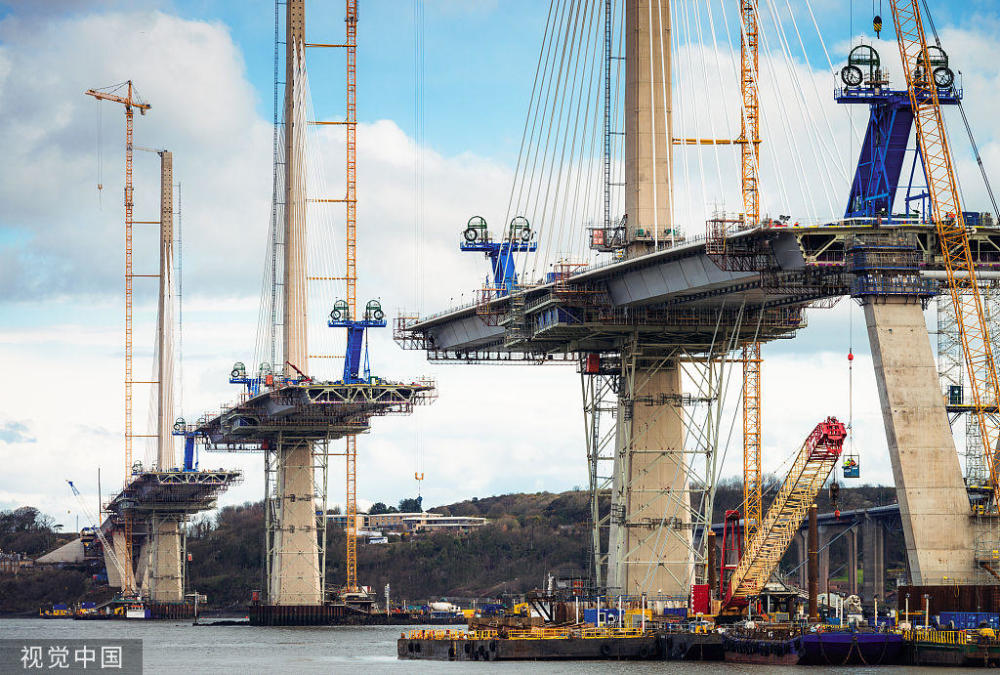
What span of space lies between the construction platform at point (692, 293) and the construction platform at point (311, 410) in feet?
72.1

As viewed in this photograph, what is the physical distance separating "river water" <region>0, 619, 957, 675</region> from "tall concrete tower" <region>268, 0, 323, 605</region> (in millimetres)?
5400

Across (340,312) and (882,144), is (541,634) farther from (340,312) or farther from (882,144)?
(340,312)

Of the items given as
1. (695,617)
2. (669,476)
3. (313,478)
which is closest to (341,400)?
(313,478)

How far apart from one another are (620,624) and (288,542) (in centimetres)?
7586

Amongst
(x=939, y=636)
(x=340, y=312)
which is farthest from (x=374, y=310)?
(x=939, y=636)

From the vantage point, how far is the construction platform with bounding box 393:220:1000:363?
83.6m

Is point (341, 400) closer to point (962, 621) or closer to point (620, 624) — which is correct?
point (620, 624)

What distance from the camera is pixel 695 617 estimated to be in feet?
314

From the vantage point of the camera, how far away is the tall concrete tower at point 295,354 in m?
159

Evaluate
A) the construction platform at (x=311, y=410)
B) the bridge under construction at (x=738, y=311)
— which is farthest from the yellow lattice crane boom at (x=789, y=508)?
the construction platform at (x=311, y=410)

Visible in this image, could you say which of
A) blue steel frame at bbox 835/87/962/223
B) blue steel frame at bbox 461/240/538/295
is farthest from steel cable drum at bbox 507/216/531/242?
blue steel frame at bbox 835/87/962/223

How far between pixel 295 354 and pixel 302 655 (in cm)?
4912

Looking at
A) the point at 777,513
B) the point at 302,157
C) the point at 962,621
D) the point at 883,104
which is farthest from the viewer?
the point at 302,157

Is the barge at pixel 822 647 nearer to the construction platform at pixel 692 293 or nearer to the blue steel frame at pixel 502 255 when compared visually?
the construction platform at pixel 692 293
